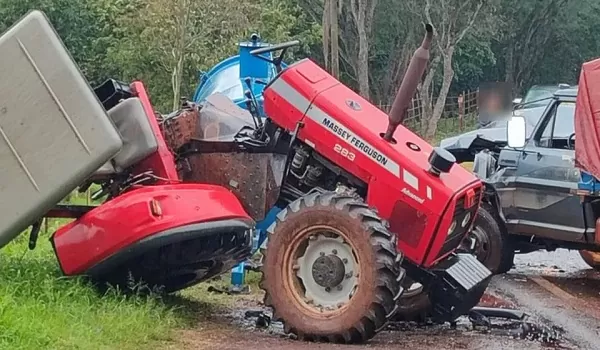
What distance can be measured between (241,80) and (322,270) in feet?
12.6

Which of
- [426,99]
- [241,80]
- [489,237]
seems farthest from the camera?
[426,99]

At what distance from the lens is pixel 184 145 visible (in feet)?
28.3

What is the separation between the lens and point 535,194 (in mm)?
11523

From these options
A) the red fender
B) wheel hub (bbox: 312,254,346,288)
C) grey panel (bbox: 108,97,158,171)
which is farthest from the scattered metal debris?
grey panel (bbox: 108,97,158,171)

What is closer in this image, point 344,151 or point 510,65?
point 344,151

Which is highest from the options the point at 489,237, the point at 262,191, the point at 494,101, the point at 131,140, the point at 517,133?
the point at 131,140

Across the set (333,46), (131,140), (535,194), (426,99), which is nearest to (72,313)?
(131,140)

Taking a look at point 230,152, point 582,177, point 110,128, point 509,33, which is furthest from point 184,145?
point 509,33

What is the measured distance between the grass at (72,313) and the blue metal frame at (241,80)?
0.82m

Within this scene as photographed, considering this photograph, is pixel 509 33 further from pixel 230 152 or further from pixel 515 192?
pixel 230 152

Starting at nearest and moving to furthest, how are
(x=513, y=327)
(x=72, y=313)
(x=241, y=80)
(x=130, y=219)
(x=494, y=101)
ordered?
(x=72, y=313)
(x=130, y=219)
(x=513, y=327)
(x=241, y=80)
(x=494, y=101)

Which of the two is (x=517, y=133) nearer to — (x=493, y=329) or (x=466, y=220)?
(x=493, y=329)

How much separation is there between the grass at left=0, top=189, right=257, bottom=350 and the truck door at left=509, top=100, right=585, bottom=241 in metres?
4.25

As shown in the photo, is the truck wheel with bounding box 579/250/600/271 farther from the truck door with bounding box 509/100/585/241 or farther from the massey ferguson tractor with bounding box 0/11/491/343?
the massey ferguson tractor with bounding box 0/11/491/343
